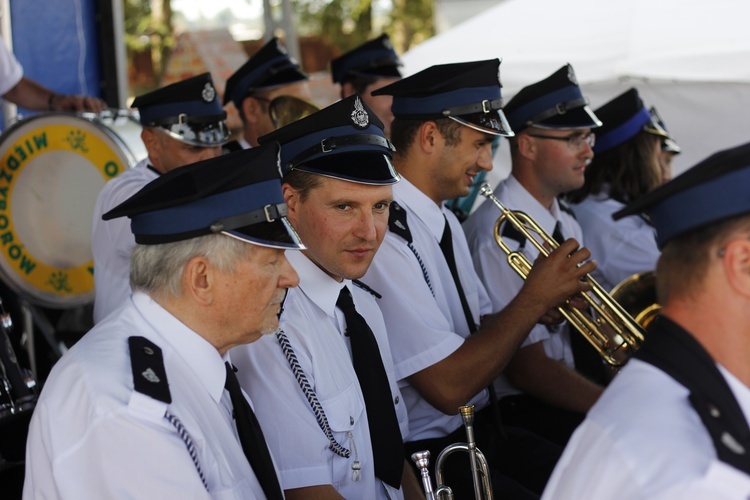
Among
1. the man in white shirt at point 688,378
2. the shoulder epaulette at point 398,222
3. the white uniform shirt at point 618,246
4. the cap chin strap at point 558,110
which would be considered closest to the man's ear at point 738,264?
the man in white shirt at point 688,378

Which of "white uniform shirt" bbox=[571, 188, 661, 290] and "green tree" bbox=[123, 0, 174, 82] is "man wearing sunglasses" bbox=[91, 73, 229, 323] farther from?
"green tree" bbox=[123, 0, 174, 82]

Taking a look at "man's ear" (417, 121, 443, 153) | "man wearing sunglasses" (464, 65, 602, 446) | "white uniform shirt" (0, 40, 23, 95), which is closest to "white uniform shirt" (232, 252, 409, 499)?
"man's ear" (417, 121, 443, 153)

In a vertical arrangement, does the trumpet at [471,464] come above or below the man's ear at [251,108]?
below

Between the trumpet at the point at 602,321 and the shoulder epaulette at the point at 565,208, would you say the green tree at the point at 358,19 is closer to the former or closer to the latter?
the shoulder epaulette at the point at 565,208

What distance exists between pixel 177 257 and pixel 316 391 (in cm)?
65

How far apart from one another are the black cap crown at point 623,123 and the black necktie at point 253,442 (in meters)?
3.34

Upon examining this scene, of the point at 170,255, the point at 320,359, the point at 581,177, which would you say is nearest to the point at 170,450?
the point at 170,255

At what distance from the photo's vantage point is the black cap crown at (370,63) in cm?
580

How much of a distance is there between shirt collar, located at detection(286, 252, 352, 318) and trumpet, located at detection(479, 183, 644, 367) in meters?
1.04

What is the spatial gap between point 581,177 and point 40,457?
2.94m

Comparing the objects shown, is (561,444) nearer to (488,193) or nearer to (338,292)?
→ (488,193)

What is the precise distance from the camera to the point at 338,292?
2.89 meters

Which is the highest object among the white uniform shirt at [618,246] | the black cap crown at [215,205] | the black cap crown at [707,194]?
the black cap crown at [707,194]

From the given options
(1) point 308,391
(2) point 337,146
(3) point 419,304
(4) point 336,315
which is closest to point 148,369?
(1) point 308,391
